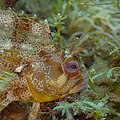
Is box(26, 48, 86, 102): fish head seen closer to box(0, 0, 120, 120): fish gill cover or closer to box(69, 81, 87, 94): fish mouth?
box(69, 81, 87, 94): fish mouth

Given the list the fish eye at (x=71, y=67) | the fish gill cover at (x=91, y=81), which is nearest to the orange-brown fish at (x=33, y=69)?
the fish eye at (x=71, y=67)

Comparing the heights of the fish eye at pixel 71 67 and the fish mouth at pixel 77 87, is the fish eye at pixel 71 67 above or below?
above

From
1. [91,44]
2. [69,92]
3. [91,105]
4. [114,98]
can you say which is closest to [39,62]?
[69,92]

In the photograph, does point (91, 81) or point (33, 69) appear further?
point (91, 81)

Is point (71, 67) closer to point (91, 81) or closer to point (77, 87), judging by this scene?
point (77, 87)

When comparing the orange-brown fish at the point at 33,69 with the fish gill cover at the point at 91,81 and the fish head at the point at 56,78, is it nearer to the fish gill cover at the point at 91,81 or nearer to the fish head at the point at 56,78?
the fish head at the point at 56,78

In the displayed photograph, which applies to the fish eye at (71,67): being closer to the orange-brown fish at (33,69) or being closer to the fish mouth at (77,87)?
the orange-brown fish at (33,69)

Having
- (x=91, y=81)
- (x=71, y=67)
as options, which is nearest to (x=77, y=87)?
(x=71, y=67)

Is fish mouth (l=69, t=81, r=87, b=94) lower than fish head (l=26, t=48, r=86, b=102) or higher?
lower

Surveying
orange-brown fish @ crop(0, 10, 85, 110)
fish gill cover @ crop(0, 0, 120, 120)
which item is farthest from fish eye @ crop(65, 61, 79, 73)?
fish gill cover @ crop(0, 0, 120, 120)
